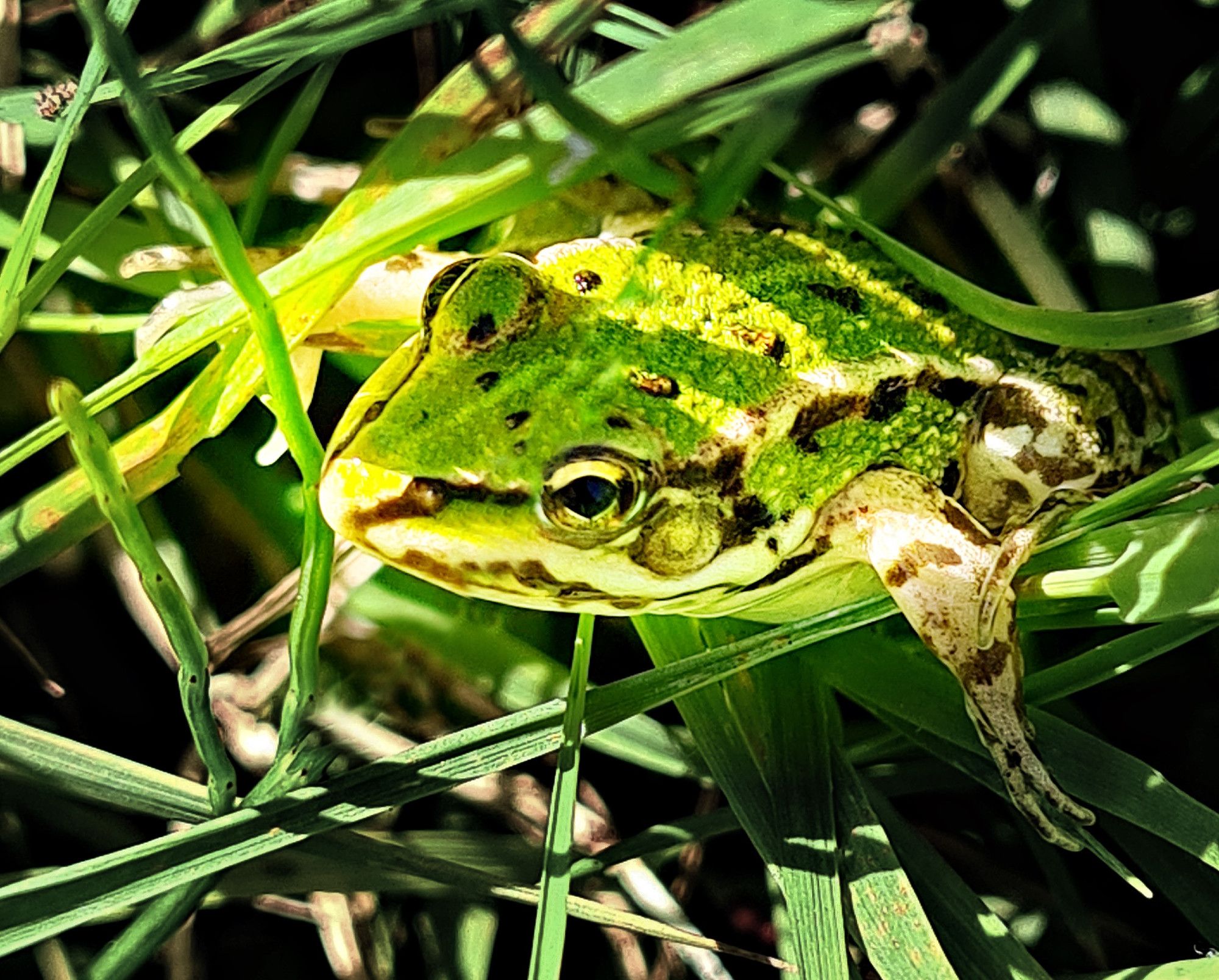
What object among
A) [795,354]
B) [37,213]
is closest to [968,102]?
[795,354]

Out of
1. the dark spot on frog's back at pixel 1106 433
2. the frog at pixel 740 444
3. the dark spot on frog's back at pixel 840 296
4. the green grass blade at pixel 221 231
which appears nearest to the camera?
the green grass blade at pixel 221 231

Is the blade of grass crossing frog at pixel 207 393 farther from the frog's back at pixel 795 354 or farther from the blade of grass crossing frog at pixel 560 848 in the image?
the blade of grass crossing frog at pixel 560 848

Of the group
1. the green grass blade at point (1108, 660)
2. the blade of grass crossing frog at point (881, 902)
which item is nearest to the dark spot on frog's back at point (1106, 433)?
the green grass blade at point (1108, 660)

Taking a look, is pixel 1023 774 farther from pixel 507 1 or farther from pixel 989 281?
pixel 507 1

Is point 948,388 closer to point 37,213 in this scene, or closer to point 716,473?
point 716,473

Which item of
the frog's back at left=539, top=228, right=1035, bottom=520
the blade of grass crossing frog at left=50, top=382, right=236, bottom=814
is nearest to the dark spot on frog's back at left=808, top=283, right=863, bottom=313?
the frog's back at left=539, top=228, right=1035, bottom=520

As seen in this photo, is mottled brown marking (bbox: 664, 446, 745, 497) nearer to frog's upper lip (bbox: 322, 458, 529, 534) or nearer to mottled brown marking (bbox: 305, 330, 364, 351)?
frog's upper lip (bbox: 322, 458, 529, 534)
